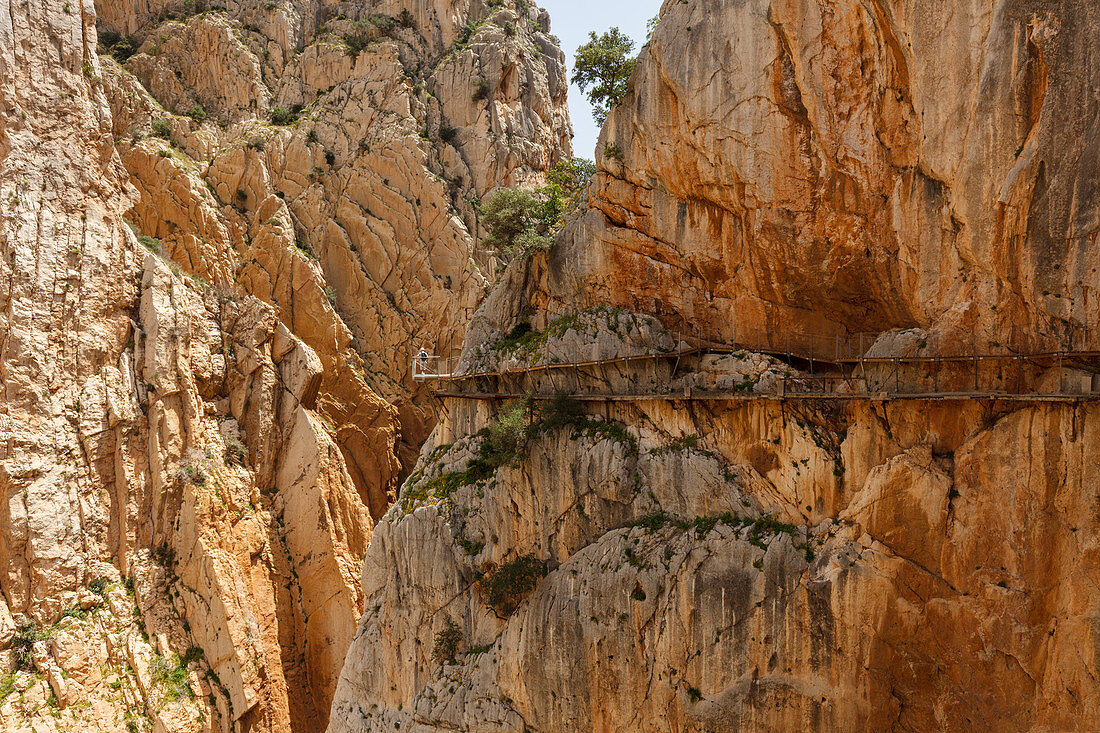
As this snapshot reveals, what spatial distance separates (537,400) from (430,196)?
2065 centimetres

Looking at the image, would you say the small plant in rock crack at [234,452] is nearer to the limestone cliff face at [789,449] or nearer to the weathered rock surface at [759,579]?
the limestone cliff face at [789,449]

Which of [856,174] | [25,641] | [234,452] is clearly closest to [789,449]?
[856,174]

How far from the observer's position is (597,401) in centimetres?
2412

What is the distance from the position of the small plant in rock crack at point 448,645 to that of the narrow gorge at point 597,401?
0.73ft

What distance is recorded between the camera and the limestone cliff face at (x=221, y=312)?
1160 inches

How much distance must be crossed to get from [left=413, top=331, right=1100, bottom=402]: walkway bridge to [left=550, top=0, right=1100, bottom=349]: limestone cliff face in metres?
0.53

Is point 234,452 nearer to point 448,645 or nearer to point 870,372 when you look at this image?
point 448,645

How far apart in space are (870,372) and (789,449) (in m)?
3.10

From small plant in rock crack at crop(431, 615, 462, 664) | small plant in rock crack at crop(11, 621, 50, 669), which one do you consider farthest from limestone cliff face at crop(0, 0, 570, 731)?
small plant in rock crack at crop(431, 615, 462, 664)

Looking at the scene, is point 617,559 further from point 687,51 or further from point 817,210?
point 687,51

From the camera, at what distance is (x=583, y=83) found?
30.4 metres

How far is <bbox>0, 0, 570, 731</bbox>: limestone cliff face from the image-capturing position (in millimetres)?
29469

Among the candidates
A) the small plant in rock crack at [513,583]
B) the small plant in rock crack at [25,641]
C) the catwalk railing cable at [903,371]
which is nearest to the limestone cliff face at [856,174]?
the catwalk railing cable at [903,371]

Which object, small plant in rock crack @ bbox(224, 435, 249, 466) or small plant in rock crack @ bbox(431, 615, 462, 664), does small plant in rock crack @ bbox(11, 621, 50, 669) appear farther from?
small plant in rock crack @ bbox(431, 615, 462, 664)
